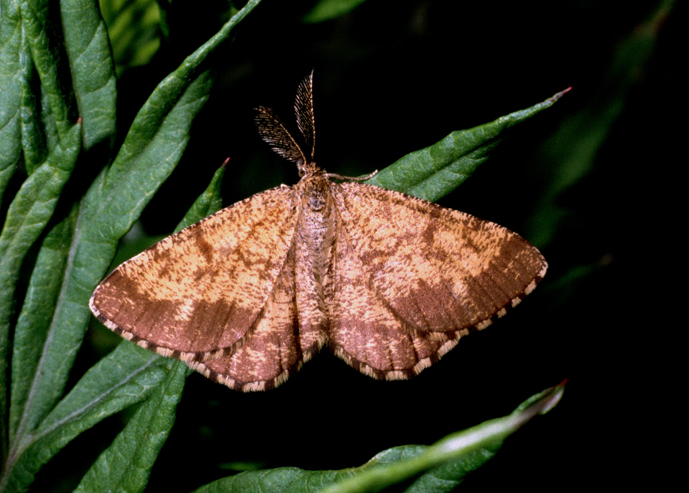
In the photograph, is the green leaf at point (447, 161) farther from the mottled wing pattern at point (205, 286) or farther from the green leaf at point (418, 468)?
the green leaf at point (418, 468)

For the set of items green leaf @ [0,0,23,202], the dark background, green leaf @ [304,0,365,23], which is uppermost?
green leaf @ [304,0,365,23]

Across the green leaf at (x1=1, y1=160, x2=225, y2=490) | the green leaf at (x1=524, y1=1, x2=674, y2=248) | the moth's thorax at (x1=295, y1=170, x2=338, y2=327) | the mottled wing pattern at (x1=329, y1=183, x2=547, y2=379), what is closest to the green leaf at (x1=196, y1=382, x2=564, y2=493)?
the green leaf at (x1=1, y1=160, x2=225, y2=490)

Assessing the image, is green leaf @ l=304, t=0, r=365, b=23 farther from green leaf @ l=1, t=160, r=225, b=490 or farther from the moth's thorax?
green leaf @ l=1, t=160, r=225, b=490

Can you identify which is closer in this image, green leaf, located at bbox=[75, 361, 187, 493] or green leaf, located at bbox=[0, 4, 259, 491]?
green leaf, located at bbox=[75, 361, 187, 493]

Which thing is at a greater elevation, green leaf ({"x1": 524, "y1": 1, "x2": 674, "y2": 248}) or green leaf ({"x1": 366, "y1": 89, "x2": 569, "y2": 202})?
green leaf ({"x1": 366, "y1": 89, "x2": 569, "y2": 202})

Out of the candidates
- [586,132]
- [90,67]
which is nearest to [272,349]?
[90,67]

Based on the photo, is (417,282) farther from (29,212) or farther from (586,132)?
(586,132)

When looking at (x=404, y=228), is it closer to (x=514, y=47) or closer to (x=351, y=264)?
(x=351, y=264)

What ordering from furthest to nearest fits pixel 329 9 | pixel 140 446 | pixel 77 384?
pixel 329 9 < pixel 77 384 < pixel 140 446
